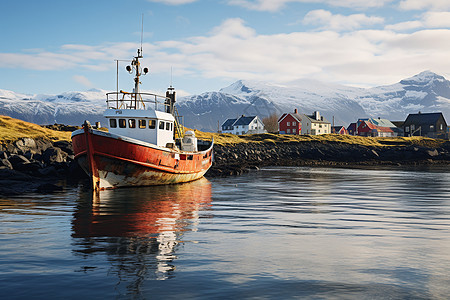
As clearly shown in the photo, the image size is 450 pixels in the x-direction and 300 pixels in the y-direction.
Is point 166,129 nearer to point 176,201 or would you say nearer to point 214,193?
point 214,193

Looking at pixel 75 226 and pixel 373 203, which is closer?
pixel 75 226

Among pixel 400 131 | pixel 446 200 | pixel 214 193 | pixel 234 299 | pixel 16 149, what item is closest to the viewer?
pixel 234 299

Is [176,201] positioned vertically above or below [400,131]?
below

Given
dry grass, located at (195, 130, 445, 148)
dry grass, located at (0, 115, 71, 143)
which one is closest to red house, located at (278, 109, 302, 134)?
dry grass, located at (195, 130, 445, 148)

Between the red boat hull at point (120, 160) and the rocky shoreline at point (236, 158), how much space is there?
9.41ft

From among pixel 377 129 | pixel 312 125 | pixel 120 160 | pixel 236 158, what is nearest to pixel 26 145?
pixel 120 160

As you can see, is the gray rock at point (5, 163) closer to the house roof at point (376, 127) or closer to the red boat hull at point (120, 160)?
the red boat hull at point (120, 160)

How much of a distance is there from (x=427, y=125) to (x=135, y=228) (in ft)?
408

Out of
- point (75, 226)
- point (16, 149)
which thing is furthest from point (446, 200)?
point (16, 149)

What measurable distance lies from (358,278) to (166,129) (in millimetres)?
19346

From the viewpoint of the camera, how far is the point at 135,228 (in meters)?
12.7

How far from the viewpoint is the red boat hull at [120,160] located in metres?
21.4

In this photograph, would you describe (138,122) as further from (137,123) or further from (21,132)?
(21,132)

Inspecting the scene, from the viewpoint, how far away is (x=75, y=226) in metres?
13.1
